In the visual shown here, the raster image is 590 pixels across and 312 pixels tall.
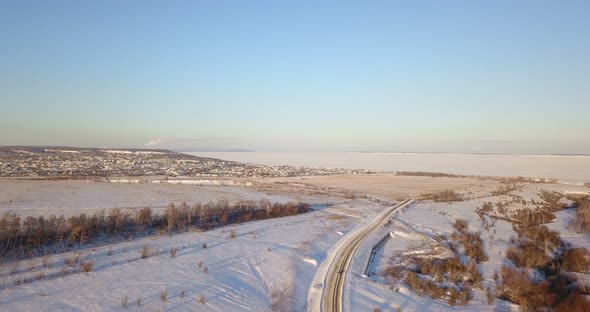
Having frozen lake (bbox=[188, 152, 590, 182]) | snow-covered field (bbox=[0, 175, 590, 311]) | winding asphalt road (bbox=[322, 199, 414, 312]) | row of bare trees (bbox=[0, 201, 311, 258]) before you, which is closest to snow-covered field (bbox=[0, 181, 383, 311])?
snow-covered field (bbox=[0, 175, 590, 311])

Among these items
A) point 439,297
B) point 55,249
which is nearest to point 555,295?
point 439,297

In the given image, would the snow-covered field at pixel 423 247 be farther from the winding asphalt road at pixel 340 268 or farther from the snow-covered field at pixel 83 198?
the snow-covered field at pixel 83 198

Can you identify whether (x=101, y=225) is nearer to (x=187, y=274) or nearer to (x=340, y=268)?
(x=187, y=274)

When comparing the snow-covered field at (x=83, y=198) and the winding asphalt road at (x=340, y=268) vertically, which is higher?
the snow-covered field at (x=83, y=198)

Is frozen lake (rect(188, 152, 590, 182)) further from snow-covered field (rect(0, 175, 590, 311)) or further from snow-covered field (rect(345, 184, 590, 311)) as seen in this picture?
snow-covered field (rect(0, 175, 590, 311))

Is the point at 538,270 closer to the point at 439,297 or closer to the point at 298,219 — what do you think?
the point at 439,297

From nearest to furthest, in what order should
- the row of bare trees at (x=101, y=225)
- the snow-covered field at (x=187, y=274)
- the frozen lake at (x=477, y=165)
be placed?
the snow-covered field at (x=187, y=274) < the row of bare trees at (x=101, y=225) < the frozen lake at (x=477, y=165)

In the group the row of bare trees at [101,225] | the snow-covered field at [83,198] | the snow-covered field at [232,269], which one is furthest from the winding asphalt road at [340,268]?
the snow-covered field at [83,198]
